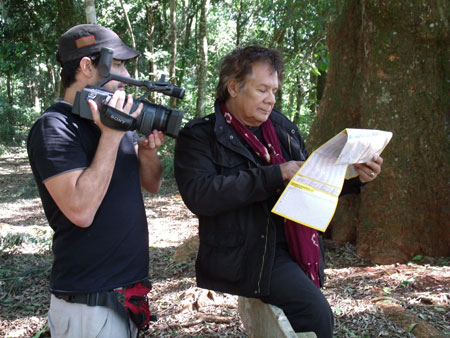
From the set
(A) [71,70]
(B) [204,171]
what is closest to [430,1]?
(B) [204,171]

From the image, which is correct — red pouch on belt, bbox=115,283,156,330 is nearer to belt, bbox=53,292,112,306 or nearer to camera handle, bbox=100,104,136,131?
belt, bbox=53,292,112,306

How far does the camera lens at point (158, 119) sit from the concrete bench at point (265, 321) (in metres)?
1.09

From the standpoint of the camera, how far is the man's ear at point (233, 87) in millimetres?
2740

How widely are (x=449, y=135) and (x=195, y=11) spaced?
17301mm

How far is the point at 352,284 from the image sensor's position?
13.4ft

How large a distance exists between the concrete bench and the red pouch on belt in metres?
0.66

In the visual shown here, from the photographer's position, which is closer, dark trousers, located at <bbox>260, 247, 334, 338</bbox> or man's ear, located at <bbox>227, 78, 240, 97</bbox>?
dark trousers, located at <bbox>260, 247, 334, 338</bbox>

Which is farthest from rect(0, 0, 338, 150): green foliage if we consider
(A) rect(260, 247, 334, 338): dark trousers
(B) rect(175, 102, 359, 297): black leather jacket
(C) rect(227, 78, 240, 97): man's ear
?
(A) rect(260, 247, 334, 338): dark trousers

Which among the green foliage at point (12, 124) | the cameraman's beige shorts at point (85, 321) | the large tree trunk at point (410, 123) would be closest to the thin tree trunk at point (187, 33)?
the green foliage at point (12, 124)

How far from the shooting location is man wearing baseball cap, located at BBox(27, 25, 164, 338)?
6.64ft

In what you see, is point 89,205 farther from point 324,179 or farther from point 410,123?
point 410,123

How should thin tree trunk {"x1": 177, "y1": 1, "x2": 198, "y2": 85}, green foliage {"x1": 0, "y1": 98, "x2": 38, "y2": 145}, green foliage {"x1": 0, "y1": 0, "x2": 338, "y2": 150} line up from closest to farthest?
1. green foliage {"x1": 0, "y1": 0, "x2": 338, "y2": 150}
2. thin tree trunk {"x1": 177, "y1": 1, "x2": 198, "y2": 85}
3. green foliage {"x1": 0, "y1": 98, "x2": 38, "y2": 145}

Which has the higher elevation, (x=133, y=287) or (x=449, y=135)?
(x=449, y=135)

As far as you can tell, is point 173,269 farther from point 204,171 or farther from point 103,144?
point 103,144
